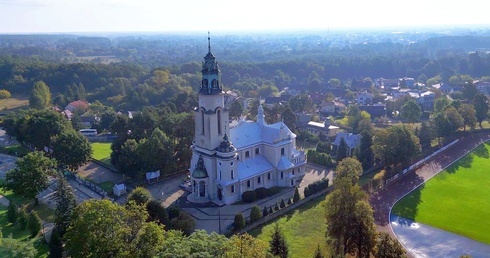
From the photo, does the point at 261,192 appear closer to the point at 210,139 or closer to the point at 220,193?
the point at 220,193

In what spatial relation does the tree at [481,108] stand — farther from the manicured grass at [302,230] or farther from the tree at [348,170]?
the manicured grass at [302,230]

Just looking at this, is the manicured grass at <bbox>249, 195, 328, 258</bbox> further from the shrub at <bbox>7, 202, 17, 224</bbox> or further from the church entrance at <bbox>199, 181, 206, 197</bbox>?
the shrub at <bbox>7, 202, 17, 224</bbox>

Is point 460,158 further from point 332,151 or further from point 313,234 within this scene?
point 313,234

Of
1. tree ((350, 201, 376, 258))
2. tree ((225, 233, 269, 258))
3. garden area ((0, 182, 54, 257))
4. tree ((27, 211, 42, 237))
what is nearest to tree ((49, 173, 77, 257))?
garden area ((0, 182, 54, 257))

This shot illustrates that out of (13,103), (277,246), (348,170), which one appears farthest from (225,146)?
(13,103)

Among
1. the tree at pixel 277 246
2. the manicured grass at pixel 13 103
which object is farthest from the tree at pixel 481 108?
the manicured grass at pixel 13 103

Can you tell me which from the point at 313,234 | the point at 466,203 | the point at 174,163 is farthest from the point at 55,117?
the point at 466,203
